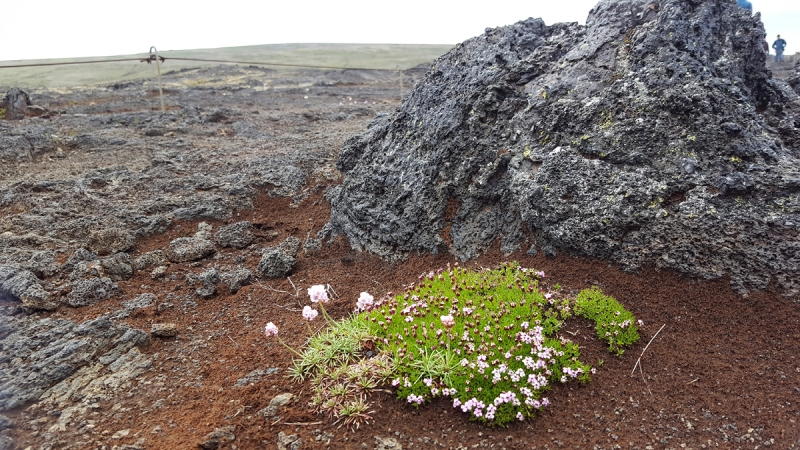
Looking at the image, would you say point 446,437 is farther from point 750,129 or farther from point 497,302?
point 750,129

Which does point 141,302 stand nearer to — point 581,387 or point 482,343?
point 482,343

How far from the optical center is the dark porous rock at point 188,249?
7.76 m

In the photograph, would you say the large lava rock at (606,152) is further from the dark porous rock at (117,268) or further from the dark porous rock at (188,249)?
the dark porous rock at (117,268)

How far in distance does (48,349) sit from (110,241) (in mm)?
2855

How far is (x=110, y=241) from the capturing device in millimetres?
7824

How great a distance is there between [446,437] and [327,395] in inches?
44.4

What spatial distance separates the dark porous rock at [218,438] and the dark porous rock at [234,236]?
14.6ft

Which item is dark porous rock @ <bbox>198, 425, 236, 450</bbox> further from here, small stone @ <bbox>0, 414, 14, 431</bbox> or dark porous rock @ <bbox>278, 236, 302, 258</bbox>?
dark porous rock @ <bbox>278, 236, 302, 258</bbox>

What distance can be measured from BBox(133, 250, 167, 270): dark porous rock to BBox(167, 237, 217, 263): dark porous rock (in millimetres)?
142

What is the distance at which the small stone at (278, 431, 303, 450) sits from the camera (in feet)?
13.2

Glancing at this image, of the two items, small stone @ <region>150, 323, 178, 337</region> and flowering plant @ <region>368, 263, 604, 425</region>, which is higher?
flowering plant @ <region>368, 263, 604, 425</region>

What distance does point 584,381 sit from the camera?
4.56 meters

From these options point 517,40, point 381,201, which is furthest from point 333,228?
point 517,40

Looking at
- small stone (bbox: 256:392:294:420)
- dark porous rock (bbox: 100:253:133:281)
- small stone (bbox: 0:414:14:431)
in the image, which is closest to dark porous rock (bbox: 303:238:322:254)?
dark porous rock (bbox: 100:253:133:281)
